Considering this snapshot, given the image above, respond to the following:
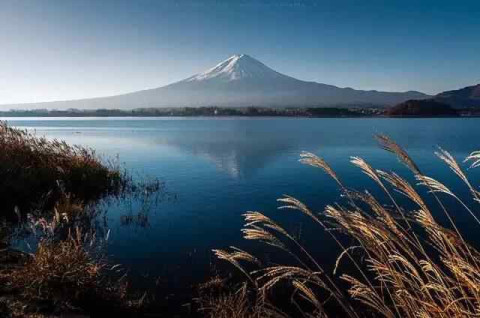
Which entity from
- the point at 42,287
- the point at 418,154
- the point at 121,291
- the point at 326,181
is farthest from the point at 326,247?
the point at 418,154

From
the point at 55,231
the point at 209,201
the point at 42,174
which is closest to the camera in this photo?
the point at 55,231

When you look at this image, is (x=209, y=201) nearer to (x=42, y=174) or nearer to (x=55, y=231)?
(x=42, y=174)

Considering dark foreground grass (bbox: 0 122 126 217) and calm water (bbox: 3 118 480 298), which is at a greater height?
dark foreground grass (bbox: 0 122 126 217)

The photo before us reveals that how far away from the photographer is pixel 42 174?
17.2 meters

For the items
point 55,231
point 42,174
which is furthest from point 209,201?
point 55,231

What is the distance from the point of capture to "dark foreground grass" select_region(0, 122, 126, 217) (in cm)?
1533

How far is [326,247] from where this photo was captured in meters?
11.7

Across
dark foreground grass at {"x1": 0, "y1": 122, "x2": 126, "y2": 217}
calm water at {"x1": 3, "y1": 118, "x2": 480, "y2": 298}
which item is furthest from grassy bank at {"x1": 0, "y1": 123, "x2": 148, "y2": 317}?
calm water at {"x1": 3, "y1": 118, "x2": 480, "y2": 298}

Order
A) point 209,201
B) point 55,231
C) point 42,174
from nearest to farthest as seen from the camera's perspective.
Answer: point 55,231
point 42,174
point 209,201

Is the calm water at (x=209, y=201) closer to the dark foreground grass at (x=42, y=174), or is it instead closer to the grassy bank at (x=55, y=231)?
the grassy bank at (x=55, y=231)

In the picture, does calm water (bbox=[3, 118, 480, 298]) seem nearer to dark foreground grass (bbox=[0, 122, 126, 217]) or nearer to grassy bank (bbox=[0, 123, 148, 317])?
grassy bank (bbox=[0, 123, 148, 317])

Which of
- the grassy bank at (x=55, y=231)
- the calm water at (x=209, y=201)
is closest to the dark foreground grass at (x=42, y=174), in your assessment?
the grassy bank at (x=55, y=231)

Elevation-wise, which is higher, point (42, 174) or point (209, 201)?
point (42, 174)

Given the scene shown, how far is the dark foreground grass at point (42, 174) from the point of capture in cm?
1533
